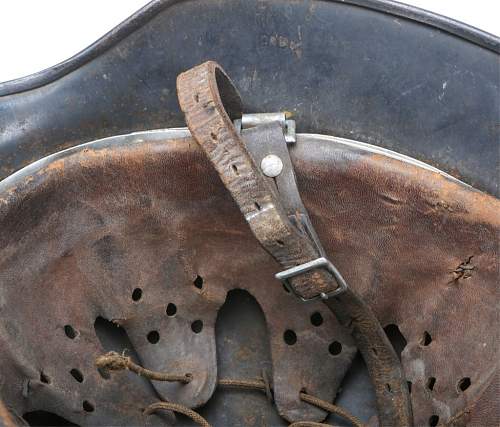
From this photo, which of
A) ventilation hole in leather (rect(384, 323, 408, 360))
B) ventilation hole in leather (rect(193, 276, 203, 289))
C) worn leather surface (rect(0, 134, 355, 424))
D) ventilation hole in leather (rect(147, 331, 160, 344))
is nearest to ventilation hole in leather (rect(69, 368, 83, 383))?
worn leather surface (rect(0, 134, 355, 424))

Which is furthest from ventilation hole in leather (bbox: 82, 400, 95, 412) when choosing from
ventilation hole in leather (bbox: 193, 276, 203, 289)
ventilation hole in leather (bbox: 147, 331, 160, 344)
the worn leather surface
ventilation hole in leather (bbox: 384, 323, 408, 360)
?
ventilation hole in leather (bbox: 384, 323, 408, 360)

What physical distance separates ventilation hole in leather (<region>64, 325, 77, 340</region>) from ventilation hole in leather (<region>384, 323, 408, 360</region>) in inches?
19.2

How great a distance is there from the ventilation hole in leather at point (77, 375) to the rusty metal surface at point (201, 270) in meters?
0.01

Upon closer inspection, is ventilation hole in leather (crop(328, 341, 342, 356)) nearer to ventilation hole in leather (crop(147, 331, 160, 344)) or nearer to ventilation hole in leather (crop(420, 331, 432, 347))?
ventilation hole in leather (crop(420, 331, 432, 347))

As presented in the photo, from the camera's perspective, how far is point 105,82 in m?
1.81

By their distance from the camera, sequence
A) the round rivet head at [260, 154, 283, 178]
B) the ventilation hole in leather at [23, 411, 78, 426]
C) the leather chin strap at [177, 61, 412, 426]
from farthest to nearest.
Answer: the ventilation hole in leather at [23, 411, 78, 426], the round rivet head at [260, 154, 283, 178], the leather chin strap at [177, 61, 412, 426]

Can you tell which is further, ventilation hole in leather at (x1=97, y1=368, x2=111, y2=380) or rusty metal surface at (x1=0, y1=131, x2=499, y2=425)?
ventilation hole in leather at (x1=97, y1=368, x2=111, y2=380)

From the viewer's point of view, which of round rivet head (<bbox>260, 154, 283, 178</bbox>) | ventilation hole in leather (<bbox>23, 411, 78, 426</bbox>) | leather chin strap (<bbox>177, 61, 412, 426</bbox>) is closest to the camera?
leather chin strap (<bbox>177, 61, 412, 426</bbox>)

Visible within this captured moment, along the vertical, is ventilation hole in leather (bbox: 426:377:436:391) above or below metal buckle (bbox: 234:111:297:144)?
below

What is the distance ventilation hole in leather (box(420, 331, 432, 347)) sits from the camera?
1.67 m

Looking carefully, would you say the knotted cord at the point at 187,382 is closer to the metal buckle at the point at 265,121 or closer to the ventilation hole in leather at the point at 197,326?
the ventilation hole in leather at the point at 197,326

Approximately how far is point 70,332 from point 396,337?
0.51 meters

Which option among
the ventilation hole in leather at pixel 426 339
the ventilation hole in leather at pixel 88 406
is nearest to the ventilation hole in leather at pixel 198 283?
the ventilation hole in leather at pixel 88 406

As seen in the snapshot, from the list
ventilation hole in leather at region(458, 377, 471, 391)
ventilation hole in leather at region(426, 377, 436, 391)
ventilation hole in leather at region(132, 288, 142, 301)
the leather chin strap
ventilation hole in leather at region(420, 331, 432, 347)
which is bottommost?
ventilation hole in leather at region(426, 377, 436, 391)
